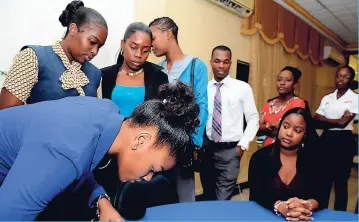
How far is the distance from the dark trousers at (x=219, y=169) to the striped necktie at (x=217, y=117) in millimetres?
57

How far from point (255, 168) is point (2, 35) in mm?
1679

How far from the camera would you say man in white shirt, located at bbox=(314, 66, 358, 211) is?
271cm

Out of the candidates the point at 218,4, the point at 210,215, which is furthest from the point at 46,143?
the point at 218,4

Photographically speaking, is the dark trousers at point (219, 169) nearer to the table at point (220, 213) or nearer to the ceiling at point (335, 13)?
the table at point (220, 213)

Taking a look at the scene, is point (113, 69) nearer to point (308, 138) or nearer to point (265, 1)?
point (308, 138)

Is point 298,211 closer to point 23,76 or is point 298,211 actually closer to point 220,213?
point 220,213

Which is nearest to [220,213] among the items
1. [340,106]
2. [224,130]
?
[224,130]

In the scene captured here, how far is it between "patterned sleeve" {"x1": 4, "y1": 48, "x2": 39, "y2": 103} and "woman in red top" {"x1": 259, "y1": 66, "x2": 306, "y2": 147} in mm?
1691

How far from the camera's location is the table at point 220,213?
1.08 meters

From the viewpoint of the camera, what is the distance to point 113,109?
945mm

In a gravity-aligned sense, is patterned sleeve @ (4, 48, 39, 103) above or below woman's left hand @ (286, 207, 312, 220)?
above

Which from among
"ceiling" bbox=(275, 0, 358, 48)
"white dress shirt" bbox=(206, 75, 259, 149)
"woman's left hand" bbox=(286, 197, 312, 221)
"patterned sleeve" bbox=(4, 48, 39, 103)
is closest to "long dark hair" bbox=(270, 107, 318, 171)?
"woman's left hand" bbox=(286, 197, 312, 221)

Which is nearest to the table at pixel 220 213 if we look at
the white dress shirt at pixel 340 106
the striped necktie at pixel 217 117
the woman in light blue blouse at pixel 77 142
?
the woman in light blue blouse at pixel 77 142

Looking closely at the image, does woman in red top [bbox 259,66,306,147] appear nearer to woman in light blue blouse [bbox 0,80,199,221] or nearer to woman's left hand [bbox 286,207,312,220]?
woman's left hand [bbox 286,207,312,220]
